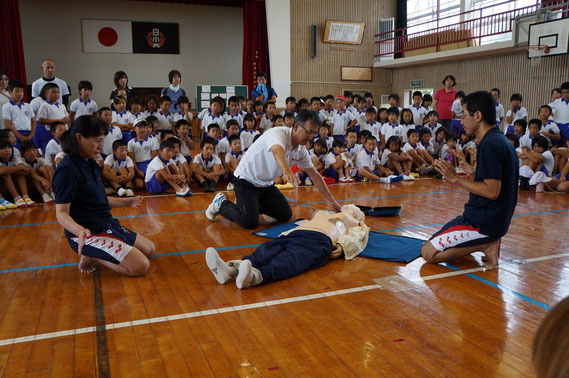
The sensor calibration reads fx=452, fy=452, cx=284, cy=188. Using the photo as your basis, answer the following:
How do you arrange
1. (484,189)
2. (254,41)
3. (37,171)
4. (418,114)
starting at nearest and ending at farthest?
(484,189) → (37,171) → (418,114) → (254,41)

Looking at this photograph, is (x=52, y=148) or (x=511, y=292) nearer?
(x=511, y=292)

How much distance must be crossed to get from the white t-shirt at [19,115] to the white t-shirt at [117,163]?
134 cm

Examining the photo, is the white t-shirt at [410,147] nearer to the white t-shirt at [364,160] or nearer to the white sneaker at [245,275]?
the white t-shirt at [364,160]

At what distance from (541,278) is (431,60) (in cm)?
1288

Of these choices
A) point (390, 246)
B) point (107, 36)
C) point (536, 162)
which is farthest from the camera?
point (107, 36)

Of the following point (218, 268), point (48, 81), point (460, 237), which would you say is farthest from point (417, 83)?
point (218, 268)

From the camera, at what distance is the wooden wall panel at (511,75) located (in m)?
11.7

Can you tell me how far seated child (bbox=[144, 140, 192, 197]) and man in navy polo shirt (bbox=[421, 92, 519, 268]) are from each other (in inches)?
174

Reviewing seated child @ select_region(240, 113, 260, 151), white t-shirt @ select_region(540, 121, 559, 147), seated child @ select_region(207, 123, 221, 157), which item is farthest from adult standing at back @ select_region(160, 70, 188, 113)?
white t-shirt @ select_region(540, 121, 559, 147)

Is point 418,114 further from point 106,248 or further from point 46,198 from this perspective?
point 106,248

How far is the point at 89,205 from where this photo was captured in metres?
3.44

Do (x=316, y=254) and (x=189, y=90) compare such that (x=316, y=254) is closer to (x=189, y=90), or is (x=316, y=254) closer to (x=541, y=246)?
(x=541, y=246)

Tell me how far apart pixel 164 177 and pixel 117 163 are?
2.99 ft

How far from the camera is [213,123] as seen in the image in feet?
27.9
